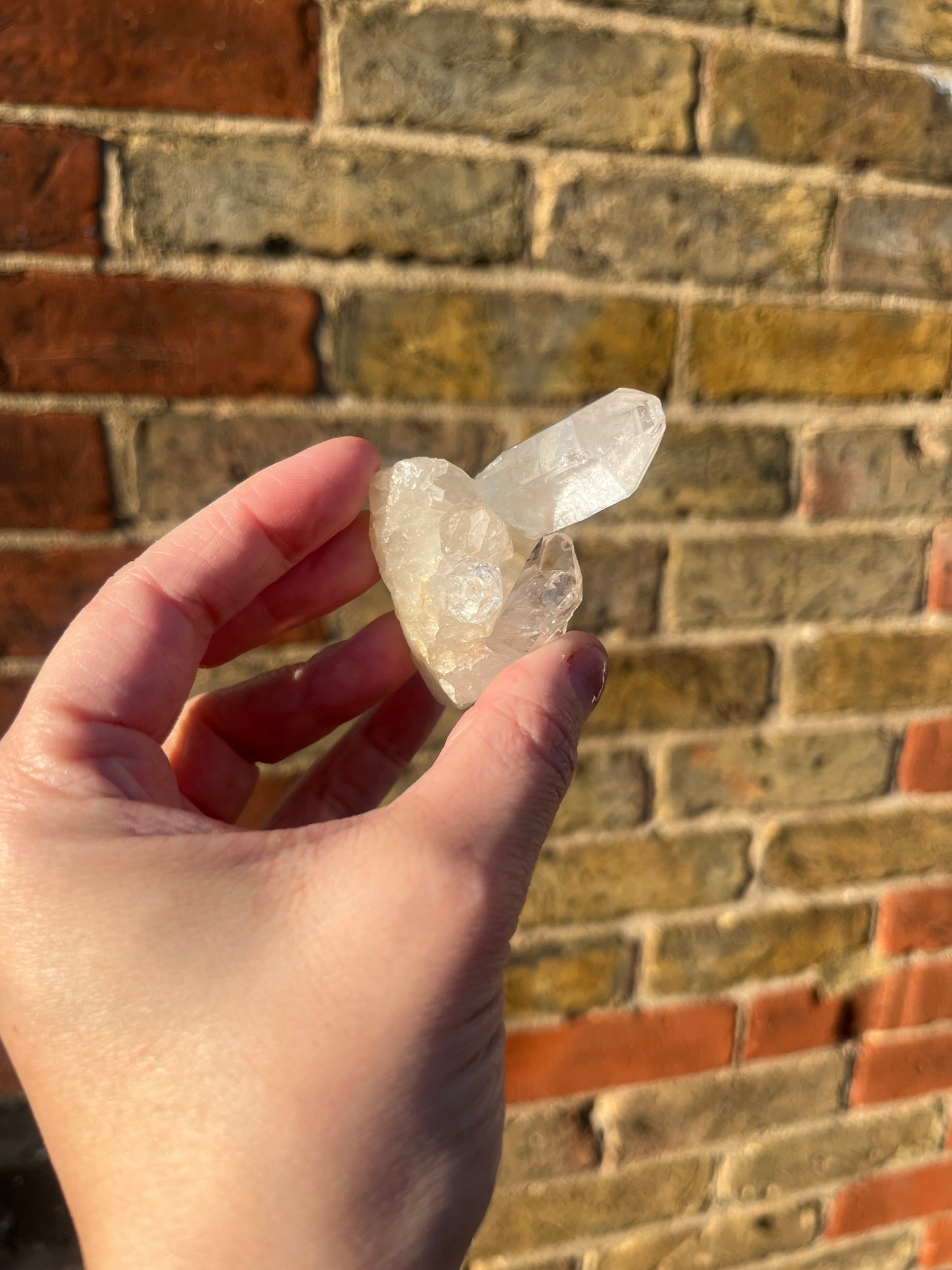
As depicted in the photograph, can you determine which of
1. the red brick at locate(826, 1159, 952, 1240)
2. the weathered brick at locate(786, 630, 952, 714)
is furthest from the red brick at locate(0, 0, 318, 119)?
the red brick at locate(826, 1159, 952, 1240)

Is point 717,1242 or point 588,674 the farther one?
point 717,1242

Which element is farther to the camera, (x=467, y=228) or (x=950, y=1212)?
(x=950, y=1212)

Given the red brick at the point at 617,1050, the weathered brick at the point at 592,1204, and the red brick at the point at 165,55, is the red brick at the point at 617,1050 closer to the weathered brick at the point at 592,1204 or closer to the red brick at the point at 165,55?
the weathered brick at the point at 592,1204

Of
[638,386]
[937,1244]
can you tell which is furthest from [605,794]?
[937,1244]

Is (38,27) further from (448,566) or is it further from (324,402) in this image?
(448,566)

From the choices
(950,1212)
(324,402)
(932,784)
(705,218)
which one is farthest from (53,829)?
(950,1212)

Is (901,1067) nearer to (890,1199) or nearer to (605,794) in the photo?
(890,1199)
